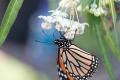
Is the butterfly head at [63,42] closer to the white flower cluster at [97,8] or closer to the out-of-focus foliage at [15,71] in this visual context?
the white flower cluster at [97,8]

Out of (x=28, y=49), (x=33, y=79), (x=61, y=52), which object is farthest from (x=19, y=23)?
(x=61, y=52)

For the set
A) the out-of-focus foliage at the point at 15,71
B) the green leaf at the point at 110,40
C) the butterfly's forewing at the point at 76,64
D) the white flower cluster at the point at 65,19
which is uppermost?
the white flower cluster at the point at 65,19

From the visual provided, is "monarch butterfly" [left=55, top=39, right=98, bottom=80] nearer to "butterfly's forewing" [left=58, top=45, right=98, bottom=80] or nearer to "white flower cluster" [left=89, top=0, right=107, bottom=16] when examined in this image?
"butterfly's forewing" [left=58, top=45, right=98, bottom=80]

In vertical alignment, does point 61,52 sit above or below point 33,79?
above

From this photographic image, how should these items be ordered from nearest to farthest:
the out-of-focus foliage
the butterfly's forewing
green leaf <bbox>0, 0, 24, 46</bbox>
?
green leaf <bbox>0, 0, 24, 46</bbox> < the butterfly's forewing < the out-of-focus foliage

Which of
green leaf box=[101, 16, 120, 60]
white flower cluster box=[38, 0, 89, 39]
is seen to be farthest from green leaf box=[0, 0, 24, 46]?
green leaf box=[101, 16, 120, 60]

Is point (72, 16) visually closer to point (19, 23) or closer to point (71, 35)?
point (71, 35)

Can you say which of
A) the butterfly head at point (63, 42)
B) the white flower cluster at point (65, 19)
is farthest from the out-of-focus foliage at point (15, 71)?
the white flower cluster at point (65, 19)
